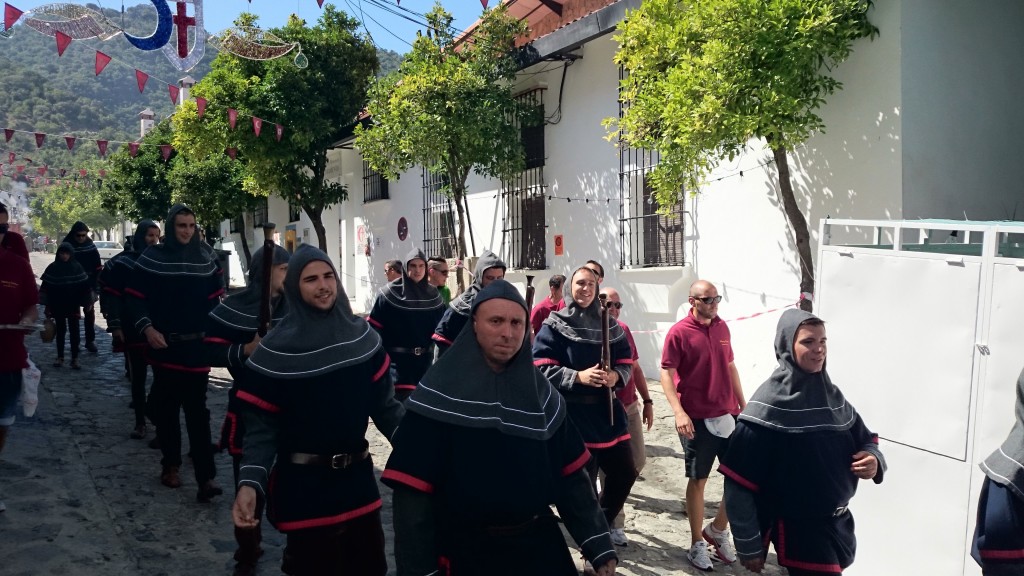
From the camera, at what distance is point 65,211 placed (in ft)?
284

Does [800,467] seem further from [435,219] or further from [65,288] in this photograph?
[435,219]

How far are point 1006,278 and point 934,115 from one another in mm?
4320

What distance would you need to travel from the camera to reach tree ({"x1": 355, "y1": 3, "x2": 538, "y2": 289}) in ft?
39.1

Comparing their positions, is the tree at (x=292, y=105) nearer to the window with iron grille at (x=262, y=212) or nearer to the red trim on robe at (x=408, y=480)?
the window with iron grille at (x=262, y=212)

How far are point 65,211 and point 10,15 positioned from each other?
89315mm

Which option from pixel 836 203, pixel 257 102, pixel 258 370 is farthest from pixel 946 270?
pixel 257 102

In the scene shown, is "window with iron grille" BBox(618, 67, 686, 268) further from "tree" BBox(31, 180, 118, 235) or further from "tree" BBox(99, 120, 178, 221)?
"tree" BBox(31, 180, 118, 235)

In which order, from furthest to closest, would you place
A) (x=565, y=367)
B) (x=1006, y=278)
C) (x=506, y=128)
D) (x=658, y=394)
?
(x=506, y=128), (x=658, y=394), (x=565, y=367), (x=1006, y=278)

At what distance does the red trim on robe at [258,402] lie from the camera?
10.8 ft

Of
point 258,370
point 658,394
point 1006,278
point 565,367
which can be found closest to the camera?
point 258,370

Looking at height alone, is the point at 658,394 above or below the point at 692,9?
below

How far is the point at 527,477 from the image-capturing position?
2596 mm

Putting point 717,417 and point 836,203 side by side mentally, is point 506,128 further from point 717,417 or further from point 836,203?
point 717,417

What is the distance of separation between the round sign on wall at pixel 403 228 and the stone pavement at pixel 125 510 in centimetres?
991
